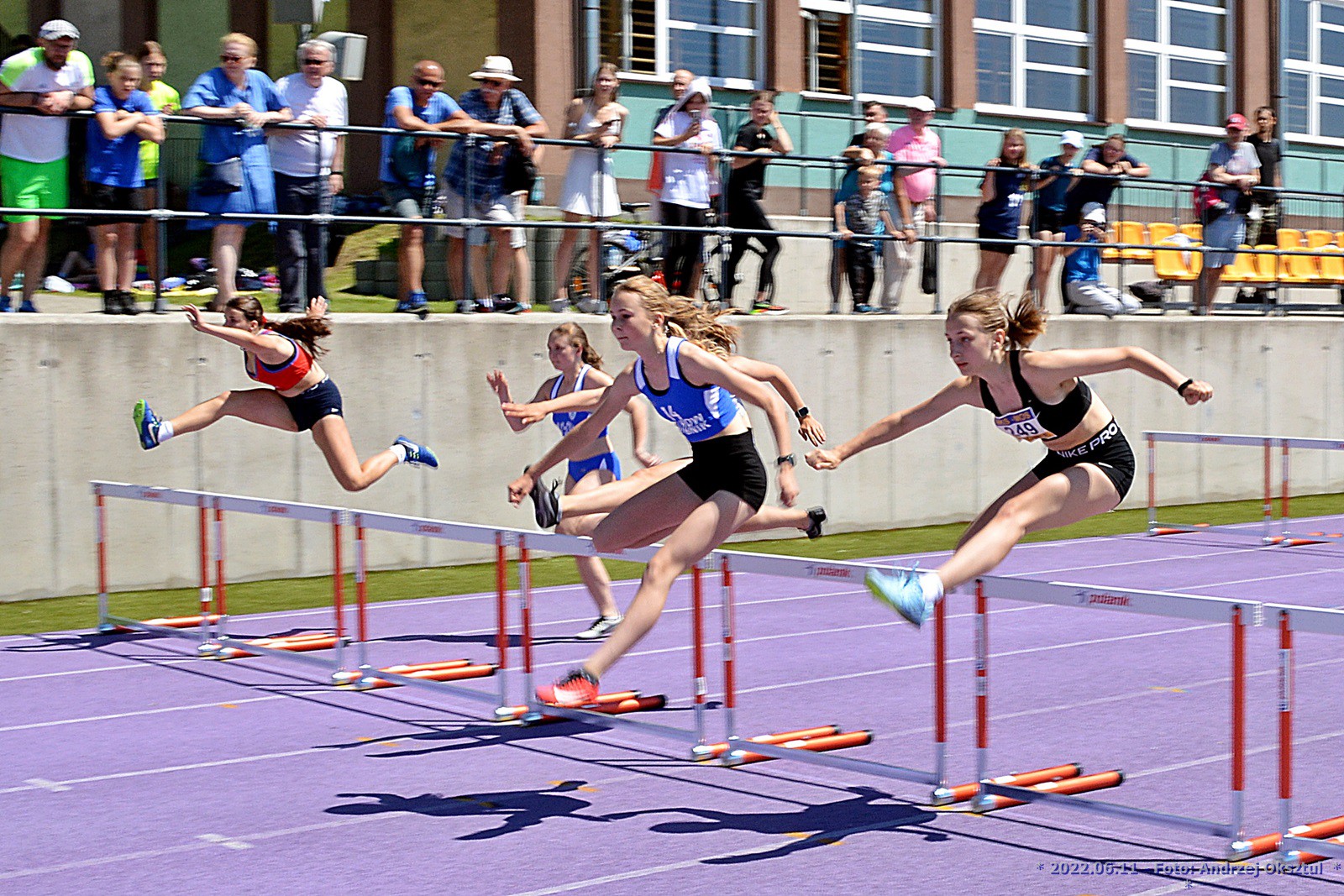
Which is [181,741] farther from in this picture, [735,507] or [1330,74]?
[1330,74]

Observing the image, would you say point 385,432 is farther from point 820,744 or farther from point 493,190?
point 820,744

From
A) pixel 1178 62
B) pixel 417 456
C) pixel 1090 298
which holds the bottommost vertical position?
pixel 417 456

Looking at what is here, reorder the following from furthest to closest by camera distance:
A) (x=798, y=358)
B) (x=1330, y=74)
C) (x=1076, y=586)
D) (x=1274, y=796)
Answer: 1. (x=1330, y=74)
2. (x=798, y=358)
3. (x=1274, y=796)
4. (x=1076, y=586)

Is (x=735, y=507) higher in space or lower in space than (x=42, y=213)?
lower

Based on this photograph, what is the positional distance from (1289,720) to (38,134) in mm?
9942

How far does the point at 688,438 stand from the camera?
824cm

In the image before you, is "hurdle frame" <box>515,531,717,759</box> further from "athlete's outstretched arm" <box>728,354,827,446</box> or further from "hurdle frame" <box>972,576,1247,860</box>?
"hurdle frame" <box>972,576,1247,860</box>

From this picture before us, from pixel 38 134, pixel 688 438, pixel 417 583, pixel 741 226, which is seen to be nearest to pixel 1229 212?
pixel 741 226

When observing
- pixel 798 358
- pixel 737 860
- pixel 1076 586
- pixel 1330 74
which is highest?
pixel 1330 74

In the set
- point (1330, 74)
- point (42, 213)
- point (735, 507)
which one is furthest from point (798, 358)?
point (1330, 74)

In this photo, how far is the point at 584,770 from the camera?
815 centimetres

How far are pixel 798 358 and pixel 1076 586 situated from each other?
9.82 m

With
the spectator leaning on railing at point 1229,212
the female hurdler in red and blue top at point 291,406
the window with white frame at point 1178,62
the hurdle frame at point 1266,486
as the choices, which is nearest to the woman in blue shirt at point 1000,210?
the hurdle frame at point 1266,486

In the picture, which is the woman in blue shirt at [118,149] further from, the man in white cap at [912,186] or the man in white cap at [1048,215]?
the man in white cap at [1048,215]
